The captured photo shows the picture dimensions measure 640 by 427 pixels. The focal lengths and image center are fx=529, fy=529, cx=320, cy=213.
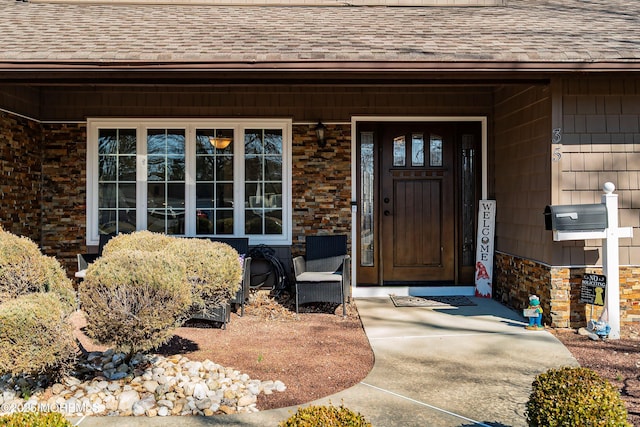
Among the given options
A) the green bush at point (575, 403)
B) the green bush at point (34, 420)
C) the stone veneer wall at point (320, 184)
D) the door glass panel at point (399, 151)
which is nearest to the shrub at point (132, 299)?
the green bush at point (34, 420)

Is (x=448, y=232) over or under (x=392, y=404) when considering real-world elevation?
over

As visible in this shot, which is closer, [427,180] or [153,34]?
[153,34]

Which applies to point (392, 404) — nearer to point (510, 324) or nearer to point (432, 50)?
point (510, 324)

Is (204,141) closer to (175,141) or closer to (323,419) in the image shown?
(175,141)

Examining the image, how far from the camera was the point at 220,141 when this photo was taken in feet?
23.2

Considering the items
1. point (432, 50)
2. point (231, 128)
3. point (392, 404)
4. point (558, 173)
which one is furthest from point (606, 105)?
point (231, 128)

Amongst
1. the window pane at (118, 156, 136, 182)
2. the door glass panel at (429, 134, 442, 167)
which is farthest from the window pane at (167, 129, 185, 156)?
the door glass panel at (429, 134, 442, 167)

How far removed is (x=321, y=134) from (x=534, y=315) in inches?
135

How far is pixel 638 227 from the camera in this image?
545 centimetres

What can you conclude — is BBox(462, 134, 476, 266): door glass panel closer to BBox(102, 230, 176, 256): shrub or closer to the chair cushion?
the chair cushion

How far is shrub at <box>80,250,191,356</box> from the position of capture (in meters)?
3.28

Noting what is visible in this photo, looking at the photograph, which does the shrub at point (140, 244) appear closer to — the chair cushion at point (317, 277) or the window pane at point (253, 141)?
the chair cushion at point (317, 277)

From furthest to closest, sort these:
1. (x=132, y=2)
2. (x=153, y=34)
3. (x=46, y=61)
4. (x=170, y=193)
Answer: (x=132, y=2) → (x=170, y=193) → (x=153, y=34) → (x=46, y=61)

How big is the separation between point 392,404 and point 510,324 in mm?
2571
